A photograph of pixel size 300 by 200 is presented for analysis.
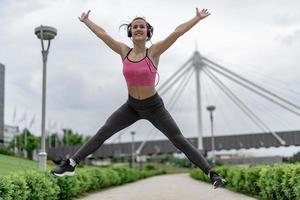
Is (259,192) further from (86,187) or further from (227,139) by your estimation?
(227,139)

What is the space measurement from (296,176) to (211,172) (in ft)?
18.7

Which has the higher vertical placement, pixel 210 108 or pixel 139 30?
pixel 210 108

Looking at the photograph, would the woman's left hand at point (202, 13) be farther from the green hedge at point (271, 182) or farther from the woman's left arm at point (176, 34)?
the green hedge at point (271, 182)

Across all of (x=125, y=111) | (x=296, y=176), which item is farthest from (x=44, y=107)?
(x=125, y=111)

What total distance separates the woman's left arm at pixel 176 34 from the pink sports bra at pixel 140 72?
0.61ft

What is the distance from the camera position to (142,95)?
555 centimetres

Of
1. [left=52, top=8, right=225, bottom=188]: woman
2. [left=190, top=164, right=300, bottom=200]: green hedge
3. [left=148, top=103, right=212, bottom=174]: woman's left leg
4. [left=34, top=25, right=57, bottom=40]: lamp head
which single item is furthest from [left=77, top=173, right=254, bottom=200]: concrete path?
[left=52, top=8, right=225, bottom=188]: woman

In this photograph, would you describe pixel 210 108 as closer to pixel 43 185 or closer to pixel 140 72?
pixel 43 185

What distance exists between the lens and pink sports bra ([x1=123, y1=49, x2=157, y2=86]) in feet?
17.9

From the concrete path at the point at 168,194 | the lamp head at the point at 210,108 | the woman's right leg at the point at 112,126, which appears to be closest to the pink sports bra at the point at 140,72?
the woman's right leg at the point at 112,126

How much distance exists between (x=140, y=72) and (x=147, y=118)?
0.57 metres

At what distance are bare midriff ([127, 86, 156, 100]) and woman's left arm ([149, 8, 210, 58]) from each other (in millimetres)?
414

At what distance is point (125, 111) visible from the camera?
18.6 feet

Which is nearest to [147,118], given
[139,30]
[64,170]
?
[139,30]
